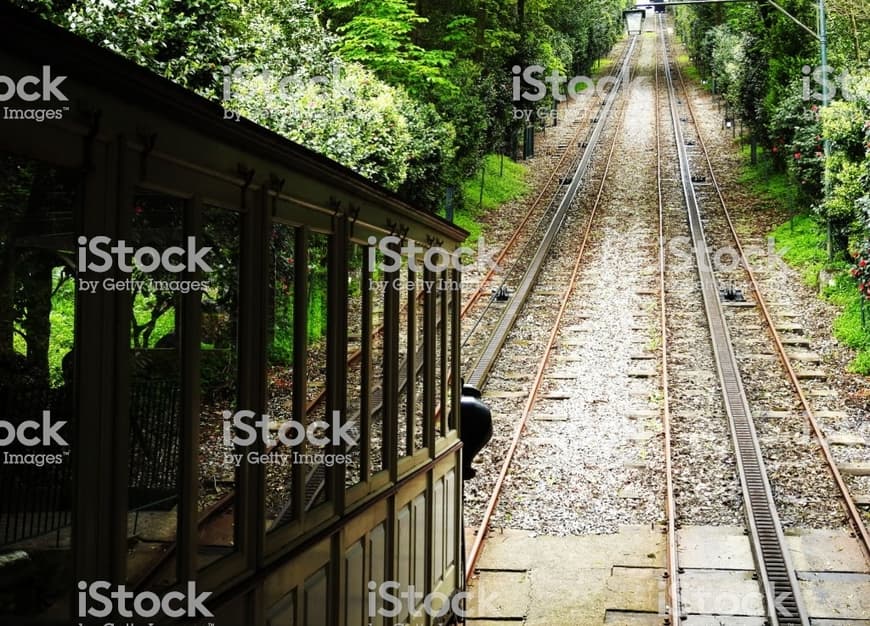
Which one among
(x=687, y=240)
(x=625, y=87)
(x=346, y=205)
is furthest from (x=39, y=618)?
(x=625, y=87)

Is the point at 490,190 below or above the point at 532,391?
above

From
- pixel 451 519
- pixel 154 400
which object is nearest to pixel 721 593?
pixel 451 519

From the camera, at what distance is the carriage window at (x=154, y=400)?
269 cm

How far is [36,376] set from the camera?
2.39 m

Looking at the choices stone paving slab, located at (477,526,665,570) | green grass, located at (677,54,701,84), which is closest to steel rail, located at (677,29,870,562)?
stone paving slab, located at (477,526,665,570)

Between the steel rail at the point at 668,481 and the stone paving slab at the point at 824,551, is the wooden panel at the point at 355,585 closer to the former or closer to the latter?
the steel rail at the point at 668,481

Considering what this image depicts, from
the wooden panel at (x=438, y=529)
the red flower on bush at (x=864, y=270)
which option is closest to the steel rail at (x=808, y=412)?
the red flower on bush at (x=864, y=270)

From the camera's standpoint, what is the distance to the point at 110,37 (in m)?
9.70

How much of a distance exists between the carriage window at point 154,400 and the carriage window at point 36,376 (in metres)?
0.24

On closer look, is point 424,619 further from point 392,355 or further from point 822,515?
point 822,515

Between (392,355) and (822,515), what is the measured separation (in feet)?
22.9

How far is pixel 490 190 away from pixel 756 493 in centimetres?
2273

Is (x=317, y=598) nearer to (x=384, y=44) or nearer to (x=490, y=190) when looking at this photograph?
(x=384, y=44)

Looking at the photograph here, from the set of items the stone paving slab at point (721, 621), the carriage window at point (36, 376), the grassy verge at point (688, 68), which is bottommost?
the stone paving slab at point (721, 621)
